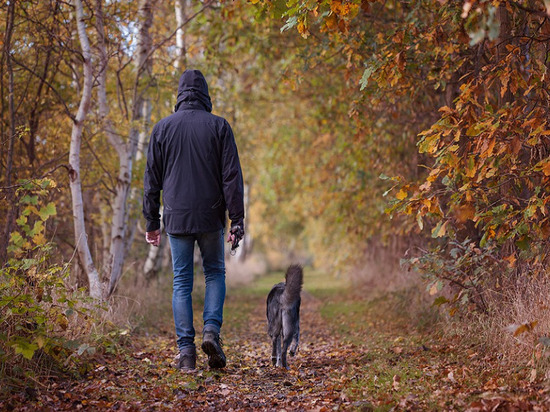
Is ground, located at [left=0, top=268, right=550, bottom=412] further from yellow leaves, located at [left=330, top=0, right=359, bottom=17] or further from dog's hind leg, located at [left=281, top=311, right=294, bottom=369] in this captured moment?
yellow leaves, located at [left=330, top=0, right=359, bottom=17]

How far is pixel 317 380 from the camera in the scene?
5113 mm

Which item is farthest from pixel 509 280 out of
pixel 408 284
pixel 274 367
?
pixel 408 284

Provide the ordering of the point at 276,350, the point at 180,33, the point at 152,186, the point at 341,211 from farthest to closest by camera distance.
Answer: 1. the point at 341,211
2. the point at 180,33
3. the point at 276,350
4. the point at 152,186

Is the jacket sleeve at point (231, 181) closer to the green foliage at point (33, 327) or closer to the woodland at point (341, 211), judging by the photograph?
the woodland at point (341, 211)

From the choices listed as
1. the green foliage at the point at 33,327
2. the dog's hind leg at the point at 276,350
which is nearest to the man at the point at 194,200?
the dog's hind leg at the point at 276,350

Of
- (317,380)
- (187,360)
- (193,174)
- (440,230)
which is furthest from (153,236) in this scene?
(440,230)

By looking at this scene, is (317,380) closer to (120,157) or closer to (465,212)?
(465,212)

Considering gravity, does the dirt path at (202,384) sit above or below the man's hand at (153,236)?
below

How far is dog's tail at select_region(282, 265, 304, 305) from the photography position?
5.41 meters

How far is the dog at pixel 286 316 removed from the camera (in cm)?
540

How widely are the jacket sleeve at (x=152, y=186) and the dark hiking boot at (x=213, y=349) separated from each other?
110 centimetres

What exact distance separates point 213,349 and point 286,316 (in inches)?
29.9

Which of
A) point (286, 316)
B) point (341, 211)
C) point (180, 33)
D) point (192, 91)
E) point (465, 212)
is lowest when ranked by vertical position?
point (286, 316)

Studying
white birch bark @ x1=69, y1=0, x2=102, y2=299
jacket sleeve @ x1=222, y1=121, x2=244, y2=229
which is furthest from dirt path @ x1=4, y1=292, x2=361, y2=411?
jacket sleeve @ x1=222, y1=121, x2=244, y2=229
